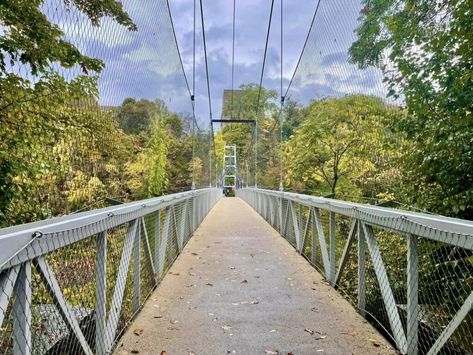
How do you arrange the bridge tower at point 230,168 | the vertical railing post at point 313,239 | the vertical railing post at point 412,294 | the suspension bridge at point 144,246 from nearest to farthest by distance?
the suspension bridge at point 144,246 < the vertical railing post at point 412,294 < the vertical railing post at point 313,239 < the bridge tower at point 230,168

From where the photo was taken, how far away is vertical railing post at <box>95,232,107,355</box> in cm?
174

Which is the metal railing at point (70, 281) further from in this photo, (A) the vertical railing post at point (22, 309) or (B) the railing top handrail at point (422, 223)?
(B) the railing top handrail at point (422, 223)

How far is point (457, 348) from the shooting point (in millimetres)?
1712

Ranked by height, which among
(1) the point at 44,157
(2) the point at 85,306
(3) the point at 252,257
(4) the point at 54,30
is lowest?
(3) the point at 252,257

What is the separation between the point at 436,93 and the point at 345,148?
3.87 m

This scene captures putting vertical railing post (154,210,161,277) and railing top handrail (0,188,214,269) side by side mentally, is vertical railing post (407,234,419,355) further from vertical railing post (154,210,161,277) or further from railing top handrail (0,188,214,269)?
vertical railing post (154,210,161,277)

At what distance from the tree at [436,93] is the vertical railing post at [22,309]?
7.93 ft

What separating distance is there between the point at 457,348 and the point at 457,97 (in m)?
1.61

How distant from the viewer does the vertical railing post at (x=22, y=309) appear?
41.8 inches

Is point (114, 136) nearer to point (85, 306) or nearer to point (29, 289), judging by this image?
point (85, 306)

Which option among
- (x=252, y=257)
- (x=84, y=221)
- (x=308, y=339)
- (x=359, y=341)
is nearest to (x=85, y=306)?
(x=84, y=221)

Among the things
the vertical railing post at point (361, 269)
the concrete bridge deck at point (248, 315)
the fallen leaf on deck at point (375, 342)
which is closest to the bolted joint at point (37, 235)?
the concrete bridge deck at point (248, 315)

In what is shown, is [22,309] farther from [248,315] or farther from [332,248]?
[332,248]

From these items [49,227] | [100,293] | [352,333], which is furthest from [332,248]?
[49,227]
